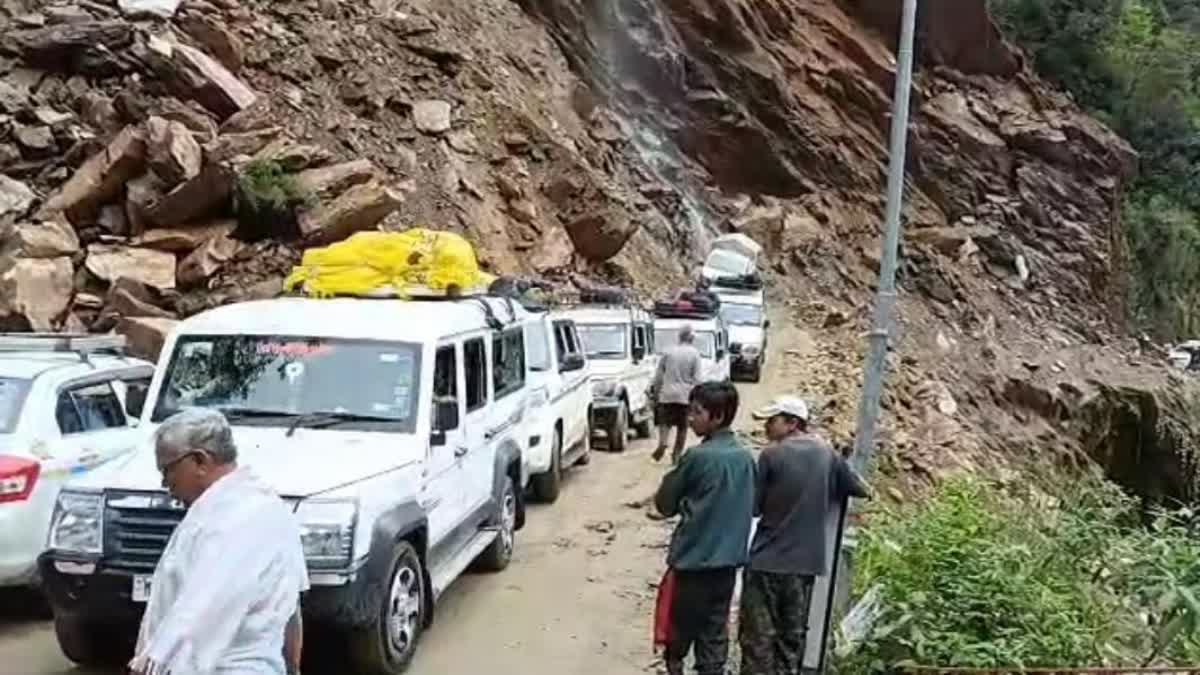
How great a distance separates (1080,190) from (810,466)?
45450mm

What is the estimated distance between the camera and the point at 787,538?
21.8 feet

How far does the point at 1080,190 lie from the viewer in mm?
49000

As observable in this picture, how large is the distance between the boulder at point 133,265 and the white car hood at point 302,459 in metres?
11.1

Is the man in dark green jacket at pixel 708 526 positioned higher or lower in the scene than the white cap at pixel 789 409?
lower

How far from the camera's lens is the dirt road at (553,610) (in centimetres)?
819

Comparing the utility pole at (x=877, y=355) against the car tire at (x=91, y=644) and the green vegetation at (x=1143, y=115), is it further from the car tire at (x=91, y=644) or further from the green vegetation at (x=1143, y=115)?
the green vegetation at (x=1143, y=115)

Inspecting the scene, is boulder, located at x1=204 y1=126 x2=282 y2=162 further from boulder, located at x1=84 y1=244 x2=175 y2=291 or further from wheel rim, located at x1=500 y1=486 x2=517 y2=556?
wheel rim, located at x1=500 y1=486 x2=517 y2=556

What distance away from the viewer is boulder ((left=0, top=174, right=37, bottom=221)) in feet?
63.0

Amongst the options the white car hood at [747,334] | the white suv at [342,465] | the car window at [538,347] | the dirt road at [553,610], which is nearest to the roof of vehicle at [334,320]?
the white suv at [342,465]

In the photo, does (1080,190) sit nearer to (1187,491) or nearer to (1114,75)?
(1114,75)

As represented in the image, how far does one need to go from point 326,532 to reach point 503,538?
3650 millimetres

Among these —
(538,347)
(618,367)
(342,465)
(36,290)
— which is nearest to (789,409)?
(342,465)

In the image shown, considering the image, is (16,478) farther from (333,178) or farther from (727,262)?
(727,262)

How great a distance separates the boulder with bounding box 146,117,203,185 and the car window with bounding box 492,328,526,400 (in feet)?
31.4
